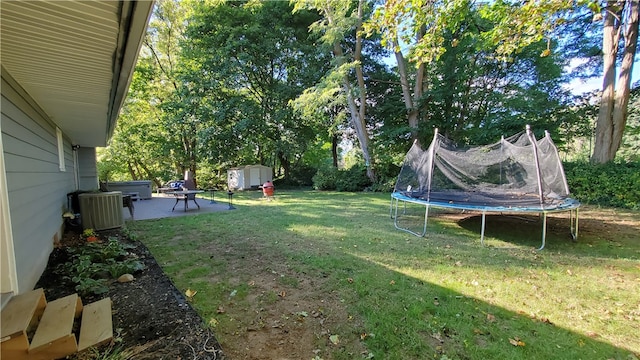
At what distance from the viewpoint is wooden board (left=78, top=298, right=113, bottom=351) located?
6.10 ft

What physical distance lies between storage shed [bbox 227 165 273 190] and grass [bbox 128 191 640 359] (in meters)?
10.2

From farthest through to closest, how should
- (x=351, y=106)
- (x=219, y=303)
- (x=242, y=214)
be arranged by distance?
(x=351, y=106), (x=242, y=214), (x=219, y=303)

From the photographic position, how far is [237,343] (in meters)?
2.12

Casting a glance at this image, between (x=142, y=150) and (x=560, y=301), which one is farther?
(x=142, y=150)

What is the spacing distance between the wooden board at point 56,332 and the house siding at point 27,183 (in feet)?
1.69

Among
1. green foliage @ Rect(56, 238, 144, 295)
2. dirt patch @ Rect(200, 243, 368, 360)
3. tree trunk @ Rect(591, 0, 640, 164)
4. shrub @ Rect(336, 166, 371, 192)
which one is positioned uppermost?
tree trunk @ Rect(591, 0, 640, 164)

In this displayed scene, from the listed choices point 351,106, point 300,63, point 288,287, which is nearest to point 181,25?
point 300,63

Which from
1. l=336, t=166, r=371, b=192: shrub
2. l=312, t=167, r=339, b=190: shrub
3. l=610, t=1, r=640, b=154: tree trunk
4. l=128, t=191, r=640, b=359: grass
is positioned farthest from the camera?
l=312, t=167, r=339, b=190: shrub

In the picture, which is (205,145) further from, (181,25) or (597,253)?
(597,253)

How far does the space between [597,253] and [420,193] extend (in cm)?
288

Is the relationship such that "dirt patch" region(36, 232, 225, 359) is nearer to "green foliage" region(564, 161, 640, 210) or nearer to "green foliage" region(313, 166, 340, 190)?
"green foliage" region(564, 161, 640, 210)

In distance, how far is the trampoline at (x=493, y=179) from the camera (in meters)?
4.97

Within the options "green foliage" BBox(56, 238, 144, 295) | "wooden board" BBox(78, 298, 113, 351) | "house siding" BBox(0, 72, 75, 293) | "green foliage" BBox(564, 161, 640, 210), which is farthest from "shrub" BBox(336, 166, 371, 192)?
"wooden board" BBox(78, 298, 113, 351)

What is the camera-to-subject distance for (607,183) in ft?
27.4
